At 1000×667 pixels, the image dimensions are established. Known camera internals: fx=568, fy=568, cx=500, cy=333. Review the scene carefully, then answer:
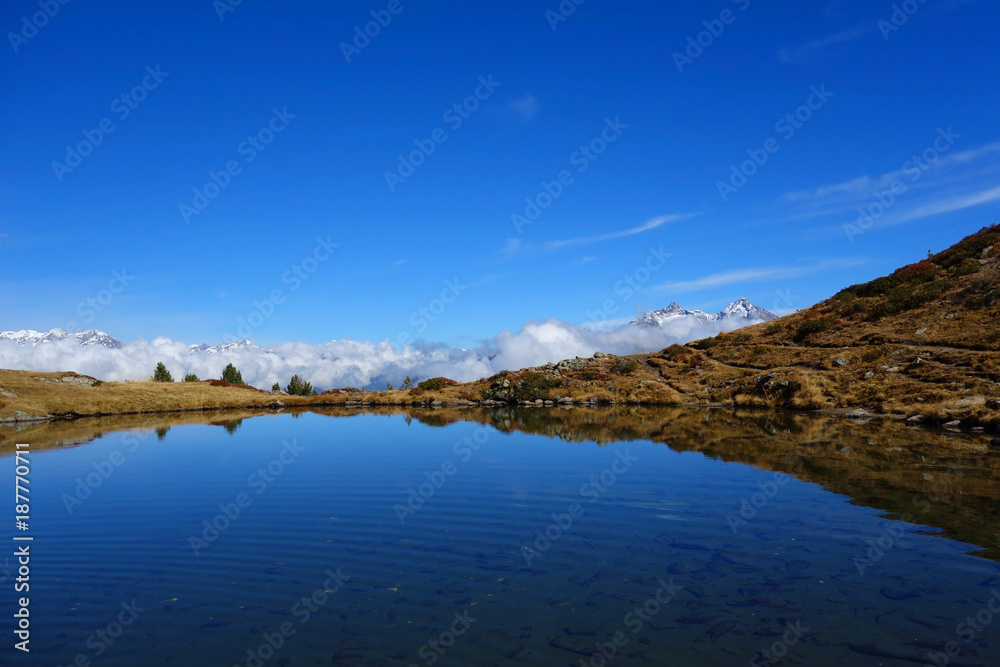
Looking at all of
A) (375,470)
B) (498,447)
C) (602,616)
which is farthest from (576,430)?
(602,616)

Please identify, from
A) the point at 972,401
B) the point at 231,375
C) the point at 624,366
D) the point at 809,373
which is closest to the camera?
the point at 972,401

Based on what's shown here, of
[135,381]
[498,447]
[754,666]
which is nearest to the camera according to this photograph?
[754,666]

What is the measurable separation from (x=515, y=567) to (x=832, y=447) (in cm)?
2841

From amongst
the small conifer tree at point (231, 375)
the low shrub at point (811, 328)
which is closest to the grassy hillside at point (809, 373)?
the low shrub at point (811, 328)

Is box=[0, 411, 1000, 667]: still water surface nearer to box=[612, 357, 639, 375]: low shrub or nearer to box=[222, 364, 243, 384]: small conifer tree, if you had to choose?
box=[612, 357, 639, 375]: low shrub

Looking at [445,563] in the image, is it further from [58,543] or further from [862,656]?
[58,543]

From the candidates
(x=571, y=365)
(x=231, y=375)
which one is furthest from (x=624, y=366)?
(x=231, y=375)

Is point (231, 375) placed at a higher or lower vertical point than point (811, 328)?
lower

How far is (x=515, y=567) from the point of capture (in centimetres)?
1568

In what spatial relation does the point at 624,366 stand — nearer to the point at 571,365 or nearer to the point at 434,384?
the point at 571,365

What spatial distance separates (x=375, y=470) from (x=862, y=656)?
26.0 m

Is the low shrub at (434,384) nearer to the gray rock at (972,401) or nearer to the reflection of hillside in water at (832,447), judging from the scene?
the reflection of hillside in water at (832,447)

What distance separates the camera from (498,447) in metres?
41.5

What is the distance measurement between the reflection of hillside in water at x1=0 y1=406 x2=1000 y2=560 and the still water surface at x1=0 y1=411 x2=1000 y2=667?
0.34 meters
